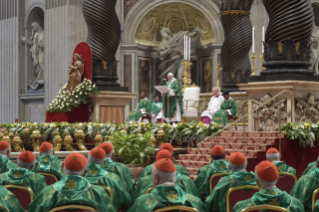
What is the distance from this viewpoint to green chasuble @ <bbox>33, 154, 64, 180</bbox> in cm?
599

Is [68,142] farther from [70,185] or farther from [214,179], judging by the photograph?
[70,185]

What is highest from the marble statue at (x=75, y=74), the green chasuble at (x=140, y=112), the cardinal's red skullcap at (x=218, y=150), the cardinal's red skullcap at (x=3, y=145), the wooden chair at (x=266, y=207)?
the marble statue at (x=75, y=74)

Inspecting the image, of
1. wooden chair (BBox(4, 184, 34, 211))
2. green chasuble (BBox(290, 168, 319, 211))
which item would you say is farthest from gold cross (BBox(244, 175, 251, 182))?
wooden chair (BBox(4, 184, 34, 211))

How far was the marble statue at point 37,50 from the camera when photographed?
2450 cm

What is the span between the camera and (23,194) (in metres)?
4.94

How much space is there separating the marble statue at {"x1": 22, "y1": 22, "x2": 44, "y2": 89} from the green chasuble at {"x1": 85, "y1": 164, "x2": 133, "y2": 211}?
19.6 m

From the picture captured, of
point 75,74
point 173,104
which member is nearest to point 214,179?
point 173,104

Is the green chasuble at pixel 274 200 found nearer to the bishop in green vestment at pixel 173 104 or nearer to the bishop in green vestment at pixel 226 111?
the bishop in green vestment at pixel 226 111

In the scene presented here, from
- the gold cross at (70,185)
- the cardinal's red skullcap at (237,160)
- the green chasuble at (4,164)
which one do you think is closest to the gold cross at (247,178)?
the cardinal's red skullcap at (237,160)

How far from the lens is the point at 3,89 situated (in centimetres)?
2564

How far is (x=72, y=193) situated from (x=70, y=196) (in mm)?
25

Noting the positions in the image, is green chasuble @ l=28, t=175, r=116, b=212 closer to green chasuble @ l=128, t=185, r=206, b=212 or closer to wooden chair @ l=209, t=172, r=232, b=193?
green chasuble @ l=128, t=185, r=206, b=212

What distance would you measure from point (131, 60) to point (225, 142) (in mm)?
13041

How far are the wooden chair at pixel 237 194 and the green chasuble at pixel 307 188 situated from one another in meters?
0.41
